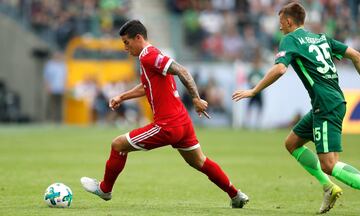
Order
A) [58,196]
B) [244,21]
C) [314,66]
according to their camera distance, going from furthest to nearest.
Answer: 1. [244,21]
2. [58,196]
3. [314,66]

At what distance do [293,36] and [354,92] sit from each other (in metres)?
18.7

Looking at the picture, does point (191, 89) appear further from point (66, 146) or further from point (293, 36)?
point (66, 146)

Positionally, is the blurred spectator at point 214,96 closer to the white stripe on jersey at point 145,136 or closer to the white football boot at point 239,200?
the white football boot at point 239,200

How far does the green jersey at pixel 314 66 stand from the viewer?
10.3 m

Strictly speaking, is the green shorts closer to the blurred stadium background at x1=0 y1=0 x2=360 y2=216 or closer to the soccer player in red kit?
the soccer player in red kit

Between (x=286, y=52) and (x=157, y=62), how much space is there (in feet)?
4.95

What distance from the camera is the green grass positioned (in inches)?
434

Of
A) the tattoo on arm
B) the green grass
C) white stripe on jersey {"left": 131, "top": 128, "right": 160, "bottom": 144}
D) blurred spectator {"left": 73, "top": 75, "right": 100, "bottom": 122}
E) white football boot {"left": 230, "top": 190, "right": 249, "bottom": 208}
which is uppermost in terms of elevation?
the tattoo on arm

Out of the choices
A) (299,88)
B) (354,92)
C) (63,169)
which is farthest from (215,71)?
(63,169)

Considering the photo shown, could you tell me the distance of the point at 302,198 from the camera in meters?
12.5

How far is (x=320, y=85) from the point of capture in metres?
10.4

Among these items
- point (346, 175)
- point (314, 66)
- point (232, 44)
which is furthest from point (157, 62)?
point (232, 44)

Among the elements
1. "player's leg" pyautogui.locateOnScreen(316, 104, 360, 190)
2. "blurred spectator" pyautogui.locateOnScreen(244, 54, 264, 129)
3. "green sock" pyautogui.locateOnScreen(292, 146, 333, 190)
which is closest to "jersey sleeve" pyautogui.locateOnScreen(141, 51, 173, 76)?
"player's leg" pyautogui.locateOnScreen(316, 104, 360, 190)

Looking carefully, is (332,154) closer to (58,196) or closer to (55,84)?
(58,196)
